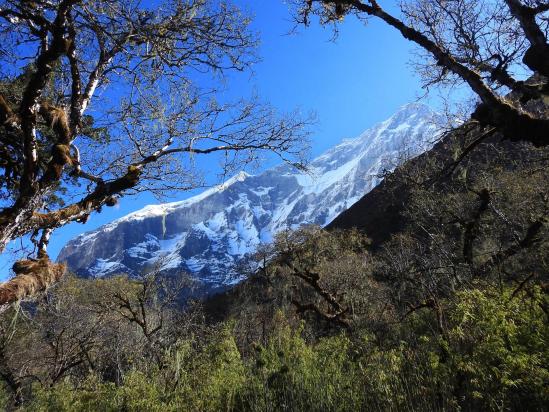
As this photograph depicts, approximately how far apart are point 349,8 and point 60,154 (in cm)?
531

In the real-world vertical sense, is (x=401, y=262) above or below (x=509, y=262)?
above

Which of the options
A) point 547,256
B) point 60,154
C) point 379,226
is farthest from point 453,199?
point 379,226

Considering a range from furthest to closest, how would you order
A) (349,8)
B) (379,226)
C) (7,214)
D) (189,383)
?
(379,226)
(189,383)
(349,8)
(7,214)

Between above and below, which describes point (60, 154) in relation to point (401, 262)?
above

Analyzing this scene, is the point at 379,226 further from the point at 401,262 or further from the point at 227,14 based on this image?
the point at 227,14

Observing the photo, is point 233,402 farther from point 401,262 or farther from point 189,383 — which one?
point 401,262

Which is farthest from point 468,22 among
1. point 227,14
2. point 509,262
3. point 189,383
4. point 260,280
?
point 260,280

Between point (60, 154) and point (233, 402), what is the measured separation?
16.5ft

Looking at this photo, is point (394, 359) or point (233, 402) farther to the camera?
point (233, 402)

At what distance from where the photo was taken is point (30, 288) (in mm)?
4344

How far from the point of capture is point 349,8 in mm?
6910

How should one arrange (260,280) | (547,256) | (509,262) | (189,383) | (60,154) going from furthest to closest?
(260,280), (509,262), (547,256), (189,383), (60,154)

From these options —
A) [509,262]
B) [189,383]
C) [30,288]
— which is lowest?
[509,262]

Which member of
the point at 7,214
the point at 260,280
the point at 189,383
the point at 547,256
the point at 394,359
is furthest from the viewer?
the point at 260,280
